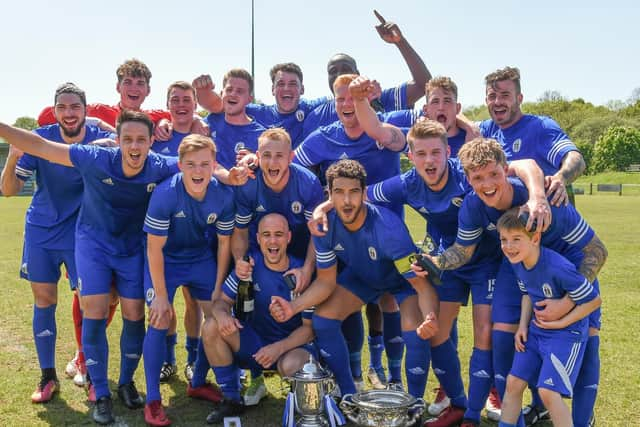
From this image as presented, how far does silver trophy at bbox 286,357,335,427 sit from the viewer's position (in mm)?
4160

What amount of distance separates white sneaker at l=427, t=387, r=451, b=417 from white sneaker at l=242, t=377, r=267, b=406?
1289 mm

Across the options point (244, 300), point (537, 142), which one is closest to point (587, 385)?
point (537, 142)

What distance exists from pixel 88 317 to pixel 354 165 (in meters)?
2.26

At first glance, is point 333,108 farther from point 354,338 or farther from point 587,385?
point 587,385

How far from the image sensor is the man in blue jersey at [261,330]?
4574 mm

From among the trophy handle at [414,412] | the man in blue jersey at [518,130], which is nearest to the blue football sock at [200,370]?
the trophy handle at [414,412]

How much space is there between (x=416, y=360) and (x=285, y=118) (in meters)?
2.73

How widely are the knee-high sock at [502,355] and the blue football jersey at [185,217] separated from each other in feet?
6.84

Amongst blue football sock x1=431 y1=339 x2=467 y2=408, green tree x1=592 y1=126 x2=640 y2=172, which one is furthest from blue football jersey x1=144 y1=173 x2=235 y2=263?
green tree x1=592 y1=126 x2=640 y2=172

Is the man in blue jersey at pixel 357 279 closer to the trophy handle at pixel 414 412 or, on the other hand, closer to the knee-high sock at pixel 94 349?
the trophy handle at pixel 414 412

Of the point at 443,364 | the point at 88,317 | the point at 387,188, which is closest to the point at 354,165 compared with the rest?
the point at 387,188

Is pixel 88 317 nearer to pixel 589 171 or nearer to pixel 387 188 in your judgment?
pixel 387 188

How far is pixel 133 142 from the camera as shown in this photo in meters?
4.53

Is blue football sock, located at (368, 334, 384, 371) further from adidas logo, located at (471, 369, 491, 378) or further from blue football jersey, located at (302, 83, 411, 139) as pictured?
blue football jersey, located at (302, 83, 411, 139)
